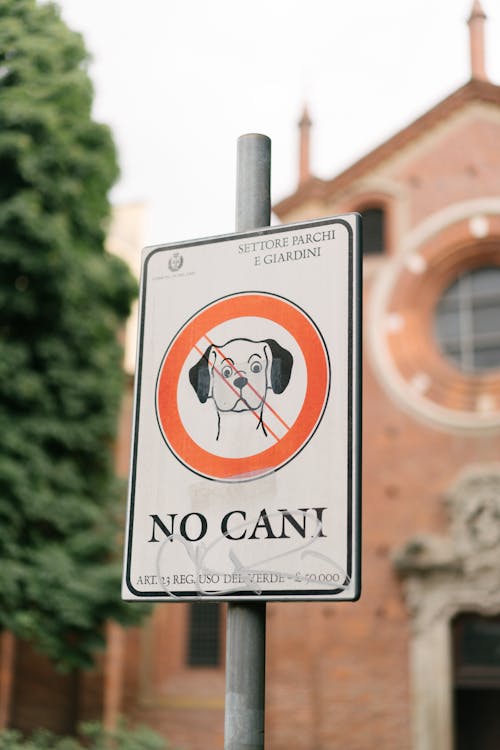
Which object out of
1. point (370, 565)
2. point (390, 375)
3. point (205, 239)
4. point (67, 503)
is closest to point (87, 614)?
point (67, 503)

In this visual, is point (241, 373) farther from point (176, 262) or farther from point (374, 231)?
point (374, 231)

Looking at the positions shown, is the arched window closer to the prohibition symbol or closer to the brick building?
the brick building

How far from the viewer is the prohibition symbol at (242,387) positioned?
3119 mm

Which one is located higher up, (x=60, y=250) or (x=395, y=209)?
(x=395, y=209)

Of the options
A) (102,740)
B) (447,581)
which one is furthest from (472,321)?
(102,740)

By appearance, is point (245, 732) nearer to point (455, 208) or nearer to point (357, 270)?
point (357, 270)

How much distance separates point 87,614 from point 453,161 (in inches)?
380

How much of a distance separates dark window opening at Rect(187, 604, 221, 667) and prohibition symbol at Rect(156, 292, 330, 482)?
592 inches

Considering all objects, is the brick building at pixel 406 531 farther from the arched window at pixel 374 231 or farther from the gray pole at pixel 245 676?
the gray pole at pixel 245 676

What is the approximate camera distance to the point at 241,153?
3547 mm

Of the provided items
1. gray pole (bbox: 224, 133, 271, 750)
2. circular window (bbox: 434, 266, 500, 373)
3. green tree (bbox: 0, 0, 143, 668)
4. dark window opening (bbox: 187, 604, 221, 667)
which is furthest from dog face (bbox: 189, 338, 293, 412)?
dark window opening (bbox: 187, 604, 221, 667)

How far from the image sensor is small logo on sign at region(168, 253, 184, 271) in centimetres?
351

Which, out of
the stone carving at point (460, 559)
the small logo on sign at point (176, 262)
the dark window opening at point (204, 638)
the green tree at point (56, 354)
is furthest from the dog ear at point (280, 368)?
the dark window opening at point (204, 638)

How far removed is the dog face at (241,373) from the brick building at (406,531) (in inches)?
536
